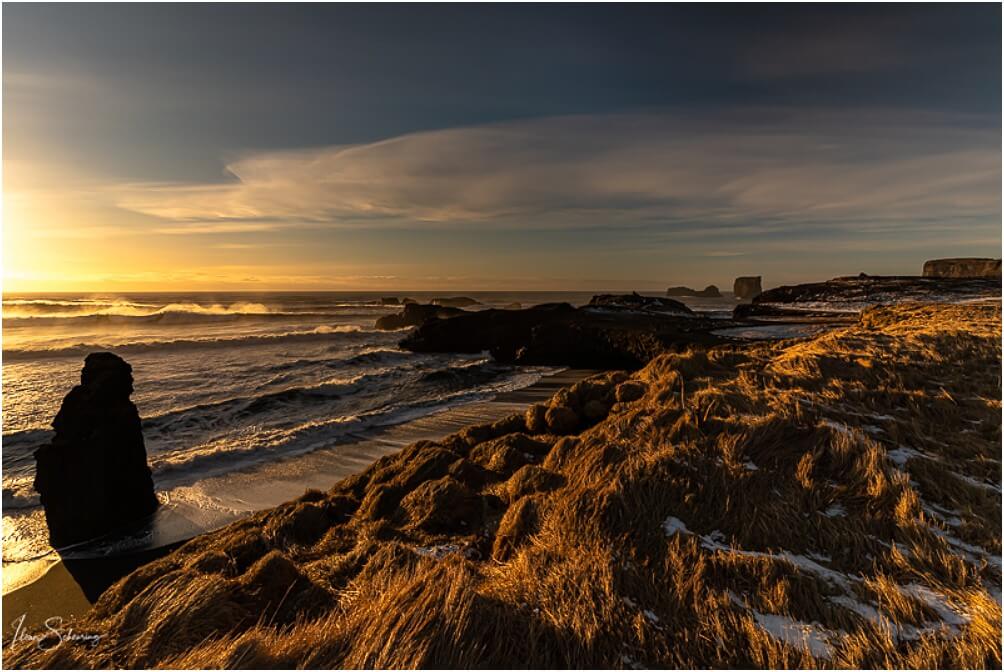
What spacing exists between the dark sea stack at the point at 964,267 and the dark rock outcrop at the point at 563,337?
279 feet

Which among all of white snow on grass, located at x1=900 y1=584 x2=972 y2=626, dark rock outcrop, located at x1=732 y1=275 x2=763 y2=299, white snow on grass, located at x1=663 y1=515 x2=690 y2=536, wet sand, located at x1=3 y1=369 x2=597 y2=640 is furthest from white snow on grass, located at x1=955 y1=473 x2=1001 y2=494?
dark rock outcrop, located at x1=732 y1=275 x2=763 y2=299

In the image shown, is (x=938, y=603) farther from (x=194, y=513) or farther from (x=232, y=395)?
(x=232, y=395)

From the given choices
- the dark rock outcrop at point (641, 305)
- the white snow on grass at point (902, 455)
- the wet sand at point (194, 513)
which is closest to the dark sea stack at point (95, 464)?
the wet sand at point (194, 513)

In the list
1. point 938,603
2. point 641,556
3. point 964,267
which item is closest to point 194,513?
point 641,556

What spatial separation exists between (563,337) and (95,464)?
2093 cm

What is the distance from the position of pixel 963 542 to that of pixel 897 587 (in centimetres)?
115

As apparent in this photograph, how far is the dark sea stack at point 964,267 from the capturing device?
3103 inches

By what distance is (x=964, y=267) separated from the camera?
3418 inches

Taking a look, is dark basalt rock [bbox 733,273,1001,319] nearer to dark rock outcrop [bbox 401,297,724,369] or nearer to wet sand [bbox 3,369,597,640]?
dark rock outcrop [bbox 401,297,724,369]

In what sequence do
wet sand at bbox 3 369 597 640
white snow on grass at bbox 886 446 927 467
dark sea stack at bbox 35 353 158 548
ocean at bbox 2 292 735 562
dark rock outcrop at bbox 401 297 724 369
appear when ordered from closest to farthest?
white snow on grass at bbox 886 446 927 467 < wet sand at bbox 3 369 597 640 < dark sea stack at bbox 35 353 158 548 < ocean at bbox 2 292 735 562 < dark rock outcrop at bbox 401 297 724 369

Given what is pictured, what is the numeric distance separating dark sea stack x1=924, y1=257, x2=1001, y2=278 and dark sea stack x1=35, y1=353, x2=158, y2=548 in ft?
358

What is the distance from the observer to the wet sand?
17.0 feet

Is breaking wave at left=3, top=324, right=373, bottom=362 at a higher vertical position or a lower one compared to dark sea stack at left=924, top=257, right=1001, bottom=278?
lower

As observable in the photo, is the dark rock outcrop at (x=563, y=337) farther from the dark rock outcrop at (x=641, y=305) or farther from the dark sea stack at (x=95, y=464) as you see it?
the dark sea stack at (x=95, y=464)
